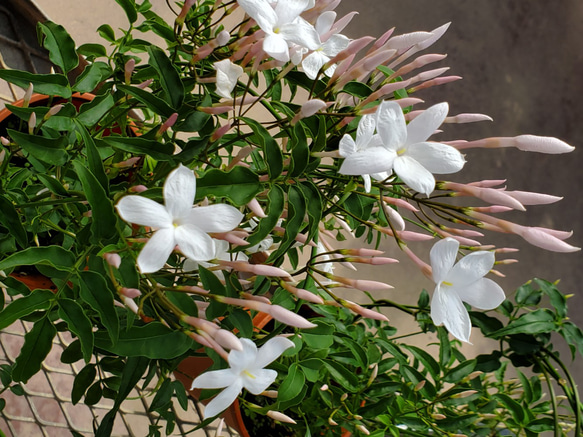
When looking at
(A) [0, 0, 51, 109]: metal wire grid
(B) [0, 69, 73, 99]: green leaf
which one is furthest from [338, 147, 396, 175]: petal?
(A) [0, 0, 51, 109]: metal wire grid

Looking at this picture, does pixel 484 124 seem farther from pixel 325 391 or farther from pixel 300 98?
pixel 325 391

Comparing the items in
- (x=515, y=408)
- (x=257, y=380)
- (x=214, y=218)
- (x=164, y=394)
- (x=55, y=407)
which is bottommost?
(x=55, y=407)

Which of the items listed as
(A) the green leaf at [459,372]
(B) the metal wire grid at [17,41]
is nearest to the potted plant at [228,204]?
(A) the green leaf at [459,372]

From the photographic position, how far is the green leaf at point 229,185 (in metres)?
0.29

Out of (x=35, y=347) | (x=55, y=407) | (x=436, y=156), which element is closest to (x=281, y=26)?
(x=436, y=156)

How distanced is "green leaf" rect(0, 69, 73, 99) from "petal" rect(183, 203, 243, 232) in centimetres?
18

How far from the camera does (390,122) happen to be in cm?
26

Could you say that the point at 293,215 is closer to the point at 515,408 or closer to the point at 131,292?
the point at 131,292

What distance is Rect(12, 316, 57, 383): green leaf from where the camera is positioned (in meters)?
0.31

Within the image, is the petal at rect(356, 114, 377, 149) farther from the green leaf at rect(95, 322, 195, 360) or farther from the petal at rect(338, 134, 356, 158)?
the green leaf at rect(95, 322, 195, 360)

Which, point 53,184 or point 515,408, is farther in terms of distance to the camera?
point 515,408

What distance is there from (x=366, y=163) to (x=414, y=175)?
23 mm

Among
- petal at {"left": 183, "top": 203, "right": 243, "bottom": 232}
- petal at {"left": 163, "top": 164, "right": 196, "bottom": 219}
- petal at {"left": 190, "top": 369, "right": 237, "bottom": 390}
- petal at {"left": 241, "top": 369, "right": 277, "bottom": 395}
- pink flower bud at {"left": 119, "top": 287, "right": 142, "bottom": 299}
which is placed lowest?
petal at {"left": 241, "top": 369, "right": 277, "bottom": 395}

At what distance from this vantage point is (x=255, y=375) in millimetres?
310
